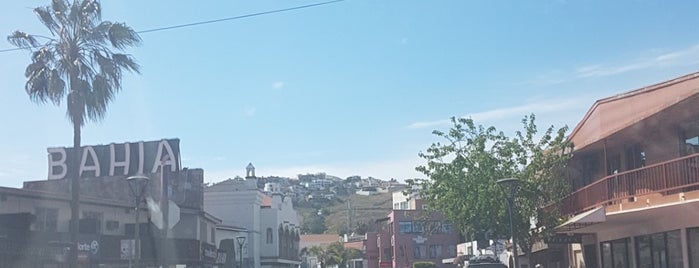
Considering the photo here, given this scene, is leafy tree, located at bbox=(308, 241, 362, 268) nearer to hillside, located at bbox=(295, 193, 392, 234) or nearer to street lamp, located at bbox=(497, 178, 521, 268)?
hillside, located at bbox=(295, 193, 392, 234)

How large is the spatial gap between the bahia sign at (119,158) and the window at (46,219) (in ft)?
8.88

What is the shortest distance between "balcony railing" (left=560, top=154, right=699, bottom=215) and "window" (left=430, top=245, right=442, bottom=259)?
221 feet

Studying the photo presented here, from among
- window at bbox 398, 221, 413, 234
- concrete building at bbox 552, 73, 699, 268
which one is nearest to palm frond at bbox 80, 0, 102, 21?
concrete building at bbox 552, 73, 699, 268

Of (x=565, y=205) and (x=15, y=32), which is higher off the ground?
(x=15, y=32)

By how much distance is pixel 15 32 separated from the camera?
92.3 ft

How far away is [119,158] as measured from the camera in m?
38.8

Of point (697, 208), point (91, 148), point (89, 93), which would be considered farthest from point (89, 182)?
point (697, 208)

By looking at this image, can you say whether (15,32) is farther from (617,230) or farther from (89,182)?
(89,182)

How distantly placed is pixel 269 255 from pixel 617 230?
178ft

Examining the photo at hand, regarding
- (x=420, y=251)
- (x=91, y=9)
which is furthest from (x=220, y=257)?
(x=420, y=251)

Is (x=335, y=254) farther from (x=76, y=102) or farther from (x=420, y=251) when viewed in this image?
(x=76, y=102)

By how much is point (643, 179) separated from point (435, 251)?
73.1m

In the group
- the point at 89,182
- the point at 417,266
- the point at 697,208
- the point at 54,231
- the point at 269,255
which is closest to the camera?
the point at 697,208

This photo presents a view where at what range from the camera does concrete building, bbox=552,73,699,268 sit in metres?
20.2
